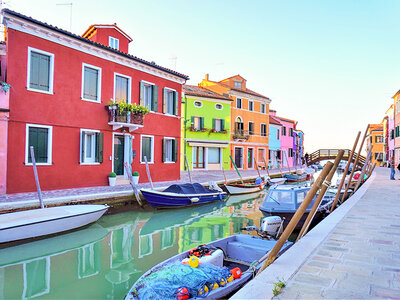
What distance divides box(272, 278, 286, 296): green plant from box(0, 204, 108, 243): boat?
22.0ft

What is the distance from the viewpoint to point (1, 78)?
35.5ft

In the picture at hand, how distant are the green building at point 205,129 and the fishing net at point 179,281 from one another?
20.1 m

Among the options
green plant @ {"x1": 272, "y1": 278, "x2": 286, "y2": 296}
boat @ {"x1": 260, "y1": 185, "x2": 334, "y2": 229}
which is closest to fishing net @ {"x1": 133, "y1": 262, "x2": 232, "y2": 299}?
green plant @ {"x1": 272, "y1": 278, "x2": 286, "y2": 296}

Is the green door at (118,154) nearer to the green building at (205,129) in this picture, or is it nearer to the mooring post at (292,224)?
the green building at (205,129)

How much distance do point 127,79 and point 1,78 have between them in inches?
213

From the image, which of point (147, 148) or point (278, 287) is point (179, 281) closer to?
point (278, 287)

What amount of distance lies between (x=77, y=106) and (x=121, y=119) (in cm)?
194

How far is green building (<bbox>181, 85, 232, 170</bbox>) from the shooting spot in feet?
81.3

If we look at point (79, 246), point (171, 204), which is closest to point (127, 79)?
point (171, 204)

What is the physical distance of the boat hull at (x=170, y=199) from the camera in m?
11.8

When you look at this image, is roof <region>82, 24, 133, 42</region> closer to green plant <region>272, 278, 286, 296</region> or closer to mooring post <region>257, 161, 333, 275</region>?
mooring post <region>257, 161, 333, 275</region>

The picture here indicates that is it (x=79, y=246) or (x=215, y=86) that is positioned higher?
(x=215, y=86)

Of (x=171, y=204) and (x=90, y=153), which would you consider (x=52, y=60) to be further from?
(x=171, y=204)

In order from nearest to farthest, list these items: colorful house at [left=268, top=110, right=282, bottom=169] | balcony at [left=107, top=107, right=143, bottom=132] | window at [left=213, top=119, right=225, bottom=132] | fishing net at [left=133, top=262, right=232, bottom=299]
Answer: fishing net at [left=133, top=262, right=232, bottom=299] < balcony at [left=107, top=107, right=143, bottom=132] < window at [left=213, top=119, right=225, bottom=132] < colorful house at [left=268, top=110, right=282, bottom=169]
